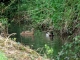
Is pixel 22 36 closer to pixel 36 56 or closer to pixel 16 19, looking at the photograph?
pixel 16 19

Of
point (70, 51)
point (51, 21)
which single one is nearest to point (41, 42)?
point (70, 51)

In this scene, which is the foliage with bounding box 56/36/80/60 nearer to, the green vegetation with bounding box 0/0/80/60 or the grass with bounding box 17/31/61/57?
the green vegetation with bounding box 0/0/80/60

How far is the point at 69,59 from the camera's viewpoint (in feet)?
35.3

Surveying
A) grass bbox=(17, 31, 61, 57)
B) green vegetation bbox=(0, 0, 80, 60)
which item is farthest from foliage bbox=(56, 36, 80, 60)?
grass bbox=(17, 31, 61, 57)

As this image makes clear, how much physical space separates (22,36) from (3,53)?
8.65m

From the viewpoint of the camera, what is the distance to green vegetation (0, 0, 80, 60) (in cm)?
1215

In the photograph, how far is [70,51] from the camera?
460 inches

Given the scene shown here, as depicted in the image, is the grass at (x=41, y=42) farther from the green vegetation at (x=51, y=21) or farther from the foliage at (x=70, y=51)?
the foliage at (x=70, y=51)

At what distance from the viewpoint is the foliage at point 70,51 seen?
11.0 m

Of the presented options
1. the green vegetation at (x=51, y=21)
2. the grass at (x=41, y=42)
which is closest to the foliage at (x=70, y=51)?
the green vegetation at (x=51, y=21)

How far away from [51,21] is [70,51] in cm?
418

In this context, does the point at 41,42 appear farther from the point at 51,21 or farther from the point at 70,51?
the point at 51,21

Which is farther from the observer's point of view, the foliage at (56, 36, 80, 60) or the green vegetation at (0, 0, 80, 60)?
the green vegetation at (0, 0, 80, 60)

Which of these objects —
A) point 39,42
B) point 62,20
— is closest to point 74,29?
point 62,20
